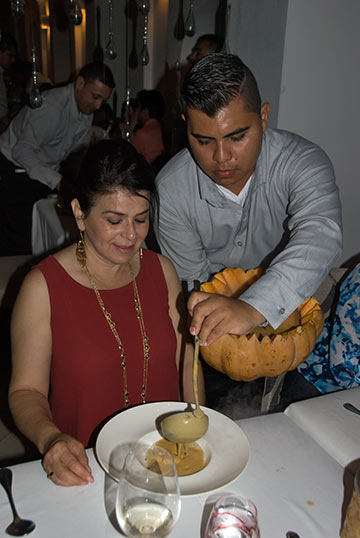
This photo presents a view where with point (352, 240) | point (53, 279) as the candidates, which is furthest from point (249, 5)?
point (53, 279)

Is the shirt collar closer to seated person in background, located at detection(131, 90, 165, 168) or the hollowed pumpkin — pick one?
seated person in background, located at detection(131, 90, 165, 168)

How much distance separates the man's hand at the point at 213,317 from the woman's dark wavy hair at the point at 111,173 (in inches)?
17.2

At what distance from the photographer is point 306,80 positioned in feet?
9.57

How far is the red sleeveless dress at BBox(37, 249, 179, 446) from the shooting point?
1.37 m

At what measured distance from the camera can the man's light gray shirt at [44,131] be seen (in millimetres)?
3768

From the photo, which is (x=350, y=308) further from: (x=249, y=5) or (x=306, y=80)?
(x=249, y=5)

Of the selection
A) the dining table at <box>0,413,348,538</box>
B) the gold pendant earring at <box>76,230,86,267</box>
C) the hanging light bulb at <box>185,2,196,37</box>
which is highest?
the hanging light bulb at <box>185,2,196,37</box>

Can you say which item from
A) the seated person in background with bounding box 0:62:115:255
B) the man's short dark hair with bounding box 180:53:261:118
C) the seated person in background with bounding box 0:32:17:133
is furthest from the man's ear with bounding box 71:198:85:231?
the seated person in background with bounding box 0:32:17:133

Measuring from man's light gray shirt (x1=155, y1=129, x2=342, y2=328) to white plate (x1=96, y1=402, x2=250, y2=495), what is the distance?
0.50 m

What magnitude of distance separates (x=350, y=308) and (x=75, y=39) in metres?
7.37

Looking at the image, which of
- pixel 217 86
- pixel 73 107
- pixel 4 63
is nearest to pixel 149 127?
pixel 73 107

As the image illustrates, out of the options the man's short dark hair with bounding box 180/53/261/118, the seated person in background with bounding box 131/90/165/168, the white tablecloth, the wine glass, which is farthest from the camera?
the seated person in background with bounding box 131/90/165/168

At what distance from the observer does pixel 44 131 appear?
3.82 metres

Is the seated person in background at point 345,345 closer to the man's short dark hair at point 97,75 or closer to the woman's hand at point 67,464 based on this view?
the woman's hand at point 67,464
